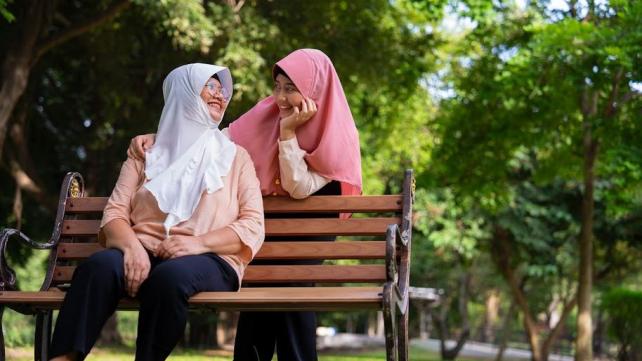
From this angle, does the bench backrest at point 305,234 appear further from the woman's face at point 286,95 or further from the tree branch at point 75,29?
the tree branch at point 75,29

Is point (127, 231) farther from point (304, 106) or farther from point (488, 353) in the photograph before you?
point (488, 353)

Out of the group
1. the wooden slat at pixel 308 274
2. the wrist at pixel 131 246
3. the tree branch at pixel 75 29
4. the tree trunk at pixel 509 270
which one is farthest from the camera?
the tree trunk at pixel 509 270

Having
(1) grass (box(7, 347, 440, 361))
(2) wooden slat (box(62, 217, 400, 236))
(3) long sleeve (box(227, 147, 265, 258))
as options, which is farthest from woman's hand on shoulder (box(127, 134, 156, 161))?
(1) grass (box(7, 347, 440, 361))

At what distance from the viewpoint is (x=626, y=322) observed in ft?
38.7

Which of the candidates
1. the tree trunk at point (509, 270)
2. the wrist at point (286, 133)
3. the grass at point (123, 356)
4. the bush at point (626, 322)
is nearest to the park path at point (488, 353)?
the tree trunk at point (509, 270)

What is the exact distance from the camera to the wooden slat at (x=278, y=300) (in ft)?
12.0

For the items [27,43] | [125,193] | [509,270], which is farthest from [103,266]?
[509,270]

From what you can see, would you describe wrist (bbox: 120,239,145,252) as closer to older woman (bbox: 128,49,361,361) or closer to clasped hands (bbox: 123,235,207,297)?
clasped hands (bbox: 123,235,207,297)

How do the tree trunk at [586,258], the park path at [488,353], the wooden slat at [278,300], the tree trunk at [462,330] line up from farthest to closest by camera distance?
the park path at [488,353] < the tree trunk at [462,330] < the tree trunk at [586,258] < the wooden slat at [278,300]

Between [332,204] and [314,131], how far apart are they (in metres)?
0.37

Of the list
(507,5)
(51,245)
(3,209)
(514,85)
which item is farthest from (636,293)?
(3,209)

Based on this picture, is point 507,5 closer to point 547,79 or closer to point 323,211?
point 547,79

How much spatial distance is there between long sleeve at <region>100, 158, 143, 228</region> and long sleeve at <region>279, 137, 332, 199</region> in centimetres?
64

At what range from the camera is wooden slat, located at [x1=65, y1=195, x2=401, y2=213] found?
461 cm
